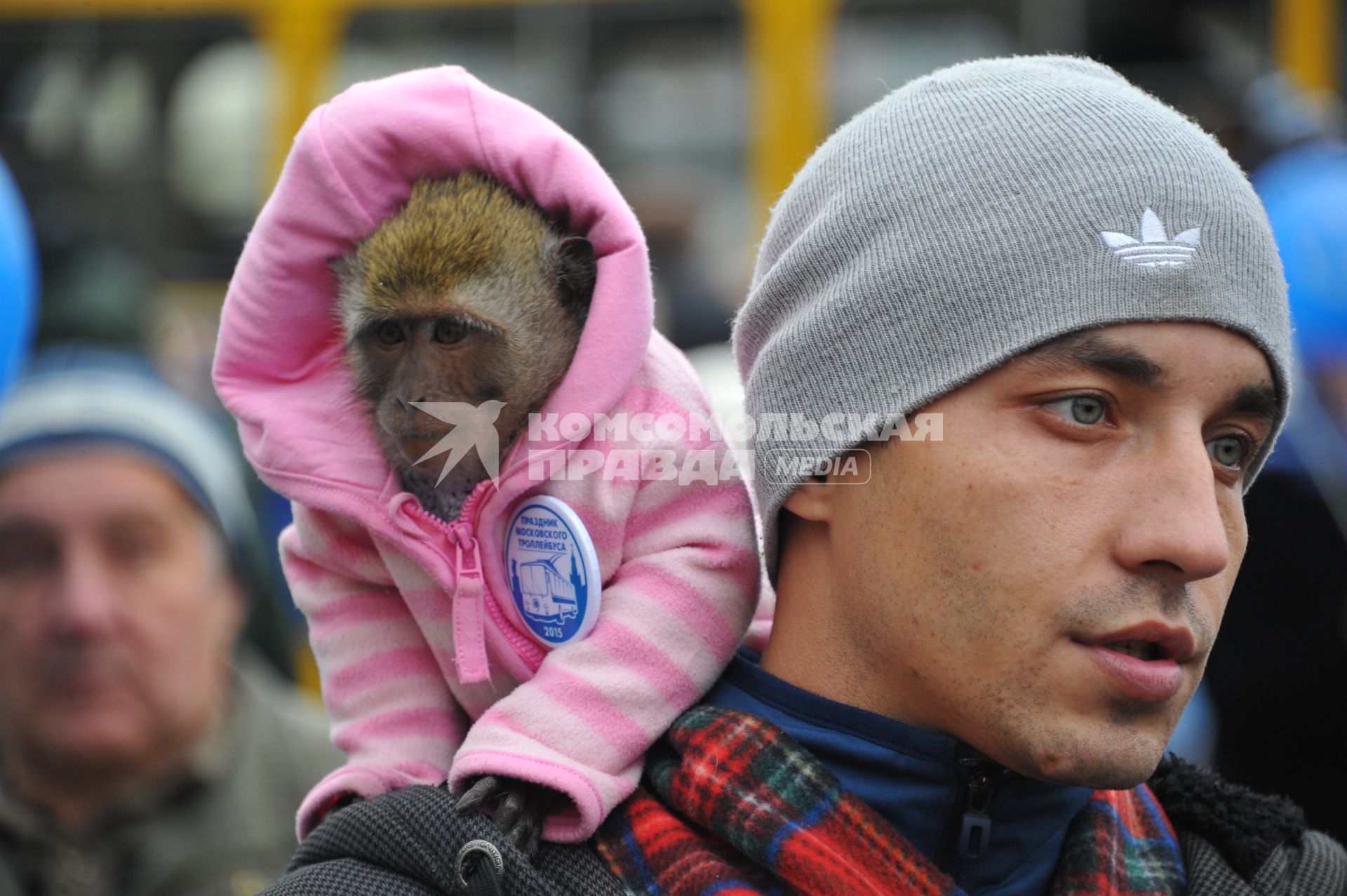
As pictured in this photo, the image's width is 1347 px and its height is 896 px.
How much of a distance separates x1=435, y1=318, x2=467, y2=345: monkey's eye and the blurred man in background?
5.46ft

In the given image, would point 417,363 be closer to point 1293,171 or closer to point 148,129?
point 1293,171

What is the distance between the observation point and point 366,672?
191 centimetres

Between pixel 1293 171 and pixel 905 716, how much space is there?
346 centimetres

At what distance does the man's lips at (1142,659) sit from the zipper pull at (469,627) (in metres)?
0.75

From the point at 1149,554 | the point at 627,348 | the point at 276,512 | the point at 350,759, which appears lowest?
the point at 276,512

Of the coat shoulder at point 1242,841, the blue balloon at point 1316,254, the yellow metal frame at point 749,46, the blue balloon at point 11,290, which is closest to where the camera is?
the coat shoulder at point 1242,841

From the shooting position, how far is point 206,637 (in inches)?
140

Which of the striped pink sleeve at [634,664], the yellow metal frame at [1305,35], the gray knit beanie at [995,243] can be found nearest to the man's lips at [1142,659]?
the gray knit beanie at [995,243]

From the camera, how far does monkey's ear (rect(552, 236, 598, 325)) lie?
78.4 inches

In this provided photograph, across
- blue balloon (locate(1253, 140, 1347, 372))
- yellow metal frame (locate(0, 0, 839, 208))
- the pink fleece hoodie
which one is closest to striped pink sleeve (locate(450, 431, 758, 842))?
the pink fleece hoodie

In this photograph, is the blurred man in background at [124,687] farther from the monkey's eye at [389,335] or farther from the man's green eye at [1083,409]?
the man's green eye at [1083,409]

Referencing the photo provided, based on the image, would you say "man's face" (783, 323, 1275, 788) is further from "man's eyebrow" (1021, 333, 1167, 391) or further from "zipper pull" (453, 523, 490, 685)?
"zipper pull" (453, 523, 490, 685)

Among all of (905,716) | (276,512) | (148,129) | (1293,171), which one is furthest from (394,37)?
(905,716)

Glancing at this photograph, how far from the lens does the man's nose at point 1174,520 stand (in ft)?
5.01
